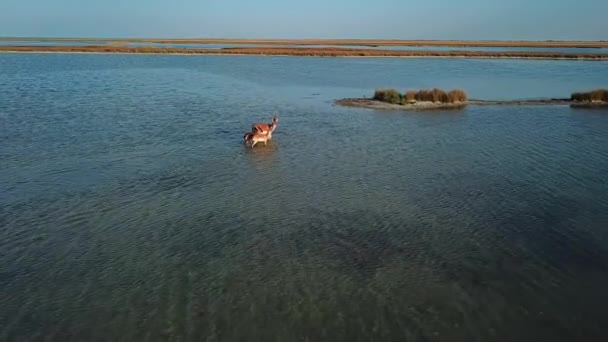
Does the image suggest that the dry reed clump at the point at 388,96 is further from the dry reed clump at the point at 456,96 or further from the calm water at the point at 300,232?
the calm water at the point at 300,232

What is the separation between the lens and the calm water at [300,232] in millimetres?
6891

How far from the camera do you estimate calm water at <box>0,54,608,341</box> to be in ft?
22.6

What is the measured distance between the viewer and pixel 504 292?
767 cm

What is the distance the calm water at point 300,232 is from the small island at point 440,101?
6626mm

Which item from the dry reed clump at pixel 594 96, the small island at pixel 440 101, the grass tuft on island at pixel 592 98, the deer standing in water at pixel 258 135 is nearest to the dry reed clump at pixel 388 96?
the small island at pixel 440 101

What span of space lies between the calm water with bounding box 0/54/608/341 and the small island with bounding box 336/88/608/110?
21.7 ft

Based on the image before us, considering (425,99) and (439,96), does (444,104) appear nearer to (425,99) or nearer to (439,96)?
(439,96)

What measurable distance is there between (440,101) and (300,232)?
21323 millimetres

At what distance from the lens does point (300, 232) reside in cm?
989

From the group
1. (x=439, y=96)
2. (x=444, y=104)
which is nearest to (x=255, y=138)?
(x=444, y=104)

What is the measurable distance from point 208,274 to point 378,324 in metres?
2.88

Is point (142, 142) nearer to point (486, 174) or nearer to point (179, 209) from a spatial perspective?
→ point (179, 209)

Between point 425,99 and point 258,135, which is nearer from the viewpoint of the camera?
point 258,135

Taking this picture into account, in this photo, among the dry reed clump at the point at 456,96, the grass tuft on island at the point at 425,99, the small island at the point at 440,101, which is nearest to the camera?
the small island at the point at 440,101
